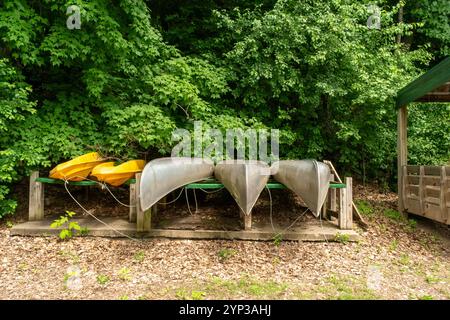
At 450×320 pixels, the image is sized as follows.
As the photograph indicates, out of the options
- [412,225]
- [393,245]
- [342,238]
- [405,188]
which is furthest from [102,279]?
[405,188]

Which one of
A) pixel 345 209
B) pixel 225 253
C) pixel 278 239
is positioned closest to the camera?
pixel 225 253

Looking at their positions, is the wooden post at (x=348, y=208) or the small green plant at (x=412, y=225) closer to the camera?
the wooden post at (x=348, y=208)

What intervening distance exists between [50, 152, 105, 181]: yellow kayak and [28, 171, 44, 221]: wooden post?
0.38m

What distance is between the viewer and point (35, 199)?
18.0ft

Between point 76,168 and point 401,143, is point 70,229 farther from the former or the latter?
point 401,143

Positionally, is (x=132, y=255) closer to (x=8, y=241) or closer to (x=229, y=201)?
(x=8, y=241)

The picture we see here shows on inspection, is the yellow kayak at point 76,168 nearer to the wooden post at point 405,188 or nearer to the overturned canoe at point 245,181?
the overturned canoe at point 245,181

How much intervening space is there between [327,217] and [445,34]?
745cm

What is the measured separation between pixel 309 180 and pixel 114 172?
2.93m

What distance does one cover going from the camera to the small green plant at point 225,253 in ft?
15.0

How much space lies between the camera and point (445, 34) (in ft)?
31.3

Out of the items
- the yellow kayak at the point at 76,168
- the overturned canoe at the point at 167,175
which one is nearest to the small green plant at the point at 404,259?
the overturned canoe at the point at 167,175

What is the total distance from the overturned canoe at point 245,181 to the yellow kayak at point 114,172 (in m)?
1.48

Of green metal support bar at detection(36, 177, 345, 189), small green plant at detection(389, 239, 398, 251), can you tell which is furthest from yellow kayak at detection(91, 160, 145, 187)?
small green plant at detection(389, 239, 398, 251)
